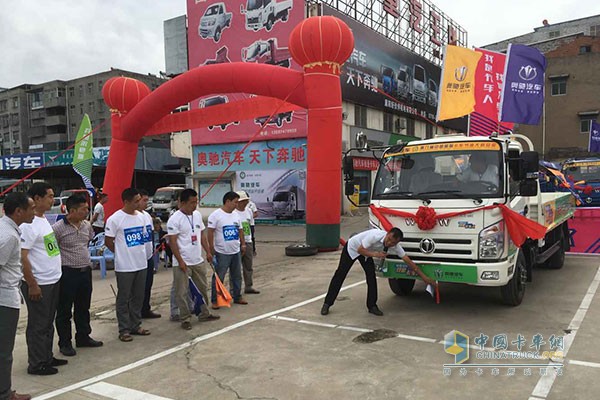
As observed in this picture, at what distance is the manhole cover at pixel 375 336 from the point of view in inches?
210

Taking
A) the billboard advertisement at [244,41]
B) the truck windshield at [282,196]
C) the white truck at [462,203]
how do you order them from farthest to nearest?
1. the truck windshield at [282,196]
2. the billboard advertisement at [244,41]
3. the white truck at [462,203]

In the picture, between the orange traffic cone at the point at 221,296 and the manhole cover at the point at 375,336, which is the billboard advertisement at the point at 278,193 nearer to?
the orange traffic cone at the point at 221,296

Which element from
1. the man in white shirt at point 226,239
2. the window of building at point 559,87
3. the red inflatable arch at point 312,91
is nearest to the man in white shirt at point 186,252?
the man in white shirt at point 226,239

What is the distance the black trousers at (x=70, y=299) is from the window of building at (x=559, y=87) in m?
40.4

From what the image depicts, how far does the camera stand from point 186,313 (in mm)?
6062

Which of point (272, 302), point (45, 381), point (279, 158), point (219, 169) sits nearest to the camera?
point (45, 381)

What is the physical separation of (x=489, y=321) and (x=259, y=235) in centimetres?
1334

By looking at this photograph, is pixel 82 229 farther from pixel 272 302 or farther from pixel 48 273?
pixel 272 302

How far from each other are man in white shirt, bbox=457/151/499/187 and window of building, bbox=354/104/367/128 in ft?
57.7

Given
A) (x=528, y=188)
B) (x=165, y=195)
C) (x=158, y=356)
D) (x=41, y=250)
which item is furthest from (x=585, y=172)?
(x=165, y=195)

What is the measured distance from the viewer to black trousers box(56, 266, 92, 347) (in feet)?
16.9

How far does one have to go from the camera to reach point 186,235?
6.14 metres

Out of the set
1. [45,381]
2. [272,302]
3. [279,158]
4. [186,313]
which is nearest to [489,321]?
[272,302]

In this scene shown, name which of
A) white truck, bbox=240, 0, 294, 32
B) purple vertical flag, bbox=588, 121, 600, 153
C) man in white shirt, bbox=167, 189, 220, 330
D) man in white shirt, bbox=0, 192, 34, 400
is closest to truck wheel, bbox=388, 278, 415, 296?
man in white shirt, bbox=167, 189, 220, 330
